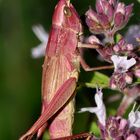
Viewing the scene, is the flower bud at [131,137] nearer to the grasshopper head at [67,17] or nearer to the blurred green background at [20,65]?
the grasshopper head at [67,17]

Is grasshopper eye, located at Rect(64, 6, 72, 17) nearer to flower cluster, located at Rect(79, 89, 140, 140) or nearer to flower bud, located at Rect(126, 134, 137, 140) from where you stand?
flower cluster, located at Rect(79, 89, 140, 140)

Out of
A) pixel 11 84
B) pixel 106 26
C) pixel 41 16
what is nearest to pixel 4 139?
pixel 11 84

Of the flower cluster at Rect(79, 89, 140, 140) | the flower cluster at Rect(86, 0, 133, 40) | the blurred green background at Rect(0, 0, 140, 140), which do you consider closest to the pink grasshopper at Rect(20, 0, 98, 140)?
the flower cluster at Rect(86, 0, 133, 40)

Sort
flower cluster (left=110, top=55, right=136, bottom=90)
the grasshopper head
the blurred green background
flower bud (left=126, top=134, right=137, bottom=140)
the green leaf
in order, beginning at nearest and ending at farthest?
flower bud (left=126, top=134, right=137, bottom=140) → flower cluster (left=110, top=55, right=136, bottom=90) → the green leaf → the grasshopper head → the blurred green background

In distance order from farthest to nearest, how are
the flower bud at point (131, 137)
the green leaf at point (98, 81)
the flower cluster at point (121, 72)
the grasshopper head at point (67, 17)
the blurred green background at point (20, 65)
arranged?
the blurred green background at point (20, 65)
the grasshopper head at point (67, 17)
the green leaf at point (98, 81)
the flower cluster at point (121, 72)
the flower bud at point (131, 137)

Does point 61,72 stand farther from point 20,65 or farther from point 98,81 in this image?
point 20,65

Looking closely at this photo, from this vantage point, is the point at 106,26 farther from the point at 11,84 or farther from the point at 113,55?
the point at 11,84

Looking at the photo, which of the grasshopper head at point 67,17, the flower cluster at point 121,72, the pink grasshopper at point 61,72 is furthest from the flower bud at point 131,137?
the grasshopper head at point 67,17
